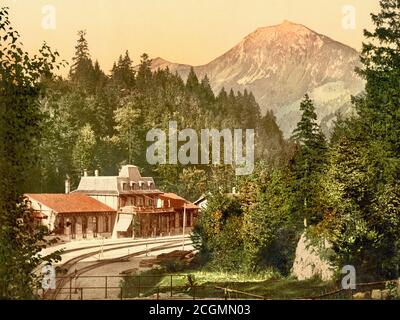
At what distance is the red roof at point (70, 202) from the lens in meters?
15.2

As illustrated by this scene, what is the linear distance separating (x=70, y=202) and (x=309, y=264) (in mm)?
4592

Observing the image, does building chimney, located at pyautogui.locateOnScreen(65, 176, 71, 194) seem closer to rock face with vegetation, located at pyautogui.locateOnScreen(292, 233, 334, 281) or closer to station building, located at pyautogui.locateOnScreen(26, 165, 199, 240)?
station building, located at pyautogui.locateOnScreen(26, 165, 199, 240)

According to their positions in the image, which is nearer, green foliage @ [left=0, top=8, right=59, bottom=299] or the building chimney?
green foliage @ [left=0, top=8, right=59, bottom=299]

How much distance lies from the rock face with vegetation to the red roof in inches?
147

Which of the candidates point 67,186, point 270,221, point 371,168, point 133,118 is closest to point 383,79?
point 371,168

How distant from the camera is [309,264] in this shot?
50.2ft

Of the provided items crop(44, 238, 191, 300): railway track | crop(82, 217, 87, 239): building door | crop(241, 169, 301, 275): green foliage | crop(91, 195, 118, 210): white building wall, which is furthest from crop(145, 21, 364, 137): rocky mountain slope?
crop(82, 217, 87, 239): building door

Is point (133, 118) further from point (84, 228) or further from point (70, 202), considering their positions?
point (84, 228)

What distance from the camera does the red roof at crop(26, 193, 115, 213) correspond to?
599 inches

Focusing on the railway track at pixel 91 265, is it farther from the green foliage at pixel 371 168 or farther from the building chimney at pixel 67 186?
the green foliage at pixel 371 168

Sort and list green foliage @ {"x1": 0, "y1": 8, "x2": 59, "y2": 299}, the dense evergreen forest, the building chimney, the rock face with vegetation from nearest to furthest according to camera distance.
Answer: green foliage @ {"x1": 0, "y1": 8, "x2": 59, "y2": 299} < the rock face with vegetation < the building chimney < the dense evergreen forest
